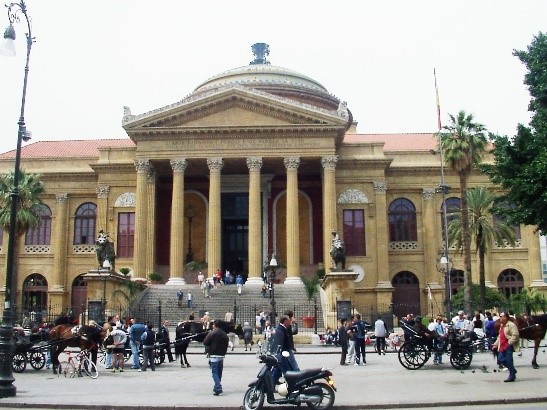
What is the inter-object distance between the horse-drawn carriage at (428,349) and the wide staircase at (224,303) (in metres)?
16.8

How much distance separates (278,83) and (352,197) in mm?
16115

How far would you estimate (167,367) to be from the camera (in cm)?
2220

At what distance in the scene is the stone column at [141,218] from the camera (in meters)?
44.4

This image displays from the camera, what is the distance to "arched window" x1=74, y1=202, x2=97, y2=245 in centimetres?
5131

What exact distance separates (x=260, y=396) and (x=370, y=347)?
19.7 m

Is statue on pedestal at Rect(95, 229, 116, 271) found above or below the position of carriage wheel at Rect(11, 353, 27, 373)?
above

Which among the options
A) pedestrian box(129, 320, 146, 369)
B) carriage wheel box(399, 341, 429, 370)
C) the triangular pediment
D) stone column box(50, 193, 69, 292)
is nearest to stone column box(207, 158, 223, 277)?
the triangular pediment

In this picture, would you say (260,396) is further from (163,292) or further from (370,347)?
(163,292)

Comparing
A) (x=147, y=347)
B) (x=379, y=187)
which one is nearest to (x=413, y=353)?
(x=147, y=347)

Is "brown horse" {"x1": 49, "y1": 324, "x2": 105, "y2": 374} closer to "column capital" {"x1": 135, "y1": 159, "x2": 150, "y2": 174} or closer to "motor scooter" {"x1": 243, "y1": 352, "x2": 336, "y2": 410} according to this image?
"motor scooter" {"x1": 243, "y1": 352, "x2": 336, "y2": 410}

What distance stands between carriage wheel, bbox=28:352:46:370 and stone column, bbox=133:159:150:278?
22610mm

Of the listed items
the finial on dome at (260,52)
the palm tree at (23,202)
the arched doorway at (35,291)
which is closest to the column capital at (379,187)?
the palm tree at (23,202)

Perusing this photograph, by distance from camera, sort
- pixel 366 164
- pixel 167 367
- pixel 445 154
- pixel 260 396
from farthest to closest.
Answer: pixel 366 164
pixel 445 154
pixel 167 367
pixel 260 396

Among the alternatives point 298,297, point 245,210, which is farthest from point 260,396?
point 245,210
